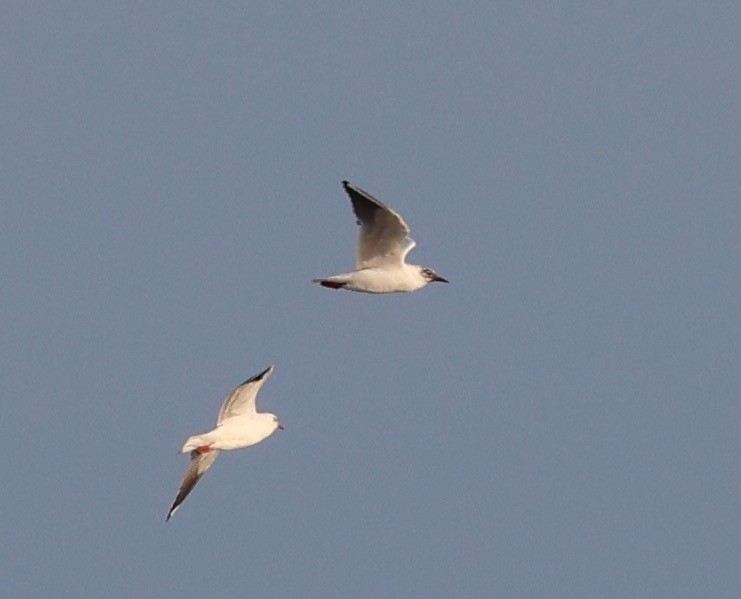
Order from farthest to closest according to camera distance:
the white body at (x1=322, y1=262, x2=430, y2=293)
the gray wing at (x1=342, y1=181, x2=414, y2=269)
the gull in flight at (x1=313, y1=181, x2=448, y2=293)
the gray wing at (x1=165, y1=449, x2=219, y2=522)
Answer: the gray wing at (x1=165, y1=449, x2=219, y2=522) < the white body at (x1=322, y1=262, x2=430, y2=293) < the gull in flight at (x1=313, y1=181, x2=448, y2=293) < the gray wing at (x1=342, y1=181, x2=414, y2=269)

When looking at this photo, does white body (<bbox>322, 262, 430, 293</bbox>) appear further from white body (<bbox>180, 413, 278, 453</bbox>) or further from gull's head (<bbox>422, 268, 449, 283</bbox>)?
white body (<bbox>180, 413, 278, 453</bbox>)

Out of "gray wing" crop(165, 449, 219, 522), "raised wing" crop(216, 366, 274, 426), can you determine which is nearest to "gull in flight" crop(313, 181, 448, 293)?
"raised wing" crop(216, 366, 274, 426)

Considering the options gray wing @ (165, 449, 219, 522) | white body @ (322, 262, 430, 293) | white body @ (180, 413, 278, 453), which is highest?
white body @ (322, 262, 430, 293)

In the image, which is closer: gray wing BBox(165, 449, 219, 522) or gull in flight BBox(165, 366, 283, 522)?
gull in flight BBox(165, 366, 283, 522)

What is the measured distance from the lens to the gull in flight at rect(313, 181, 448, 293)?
29.5 m

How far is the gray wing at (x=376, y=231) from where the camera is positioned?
95.4ft

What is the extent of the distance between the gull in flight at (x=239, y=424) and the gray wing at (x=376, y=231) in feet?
10.2

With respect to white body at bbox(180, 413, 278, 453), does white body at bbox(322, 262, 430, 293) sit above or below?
above

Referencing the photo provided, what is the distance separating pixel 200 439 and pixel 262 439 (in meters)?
1.66

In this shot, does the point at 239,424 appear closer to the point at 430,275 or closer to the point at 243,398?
the point at 243,398

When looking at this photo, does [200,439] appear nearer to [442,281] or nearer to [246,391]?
[246,391]

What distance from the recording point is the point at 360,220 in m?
29.7

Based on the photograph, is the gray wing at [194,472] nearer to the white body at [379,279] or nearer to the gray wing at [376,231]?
the white body at [379,279]

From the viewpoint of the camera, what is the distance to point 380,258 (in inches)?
1196
